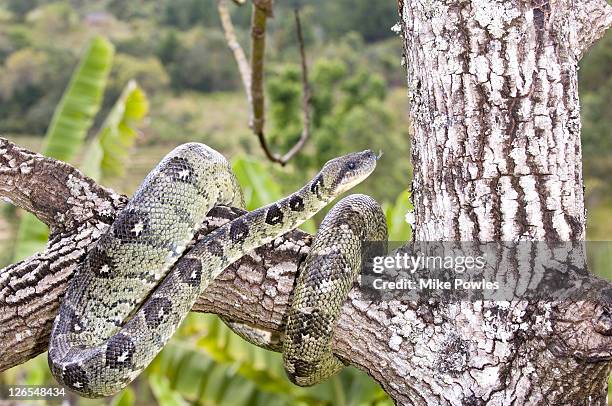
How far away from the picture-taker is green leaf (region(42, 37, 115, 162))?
7281mm

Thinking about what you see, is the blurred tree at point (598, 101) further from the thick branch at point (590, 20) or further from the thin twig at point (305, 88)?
the thick branch at point (590, 20)

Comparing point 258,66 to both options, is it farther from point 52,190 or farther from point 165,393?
point 165,393

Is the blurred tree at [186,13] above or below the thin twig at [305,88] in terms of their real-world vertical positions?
above

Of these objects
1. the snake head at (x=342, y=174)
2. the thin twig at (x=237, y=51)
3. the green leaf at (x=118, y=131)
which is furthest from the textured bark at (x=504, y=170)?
the green leaf at (x=118, y=131)

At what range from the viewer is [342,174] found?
271 cm

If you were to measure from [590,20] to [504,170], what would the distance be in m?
0.63

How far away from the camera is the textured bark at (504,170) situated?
1971 mm

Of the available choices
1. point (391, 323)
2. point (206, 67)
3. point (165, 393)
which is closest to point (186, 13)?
point (206, 67)

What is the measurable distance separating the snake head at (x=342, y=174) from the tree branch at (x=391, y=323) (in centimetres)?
26

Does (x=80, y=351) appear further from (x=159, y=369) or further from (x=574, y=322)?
(x=159, y=369)

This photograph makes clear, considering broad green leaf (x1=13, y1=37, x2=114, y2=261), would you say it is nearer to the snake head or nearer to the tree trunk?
the snake head

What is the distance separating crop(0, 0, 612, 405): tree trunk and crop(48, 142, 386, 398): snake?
11 cm

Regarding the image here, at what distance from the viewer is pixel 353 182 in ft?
8.95

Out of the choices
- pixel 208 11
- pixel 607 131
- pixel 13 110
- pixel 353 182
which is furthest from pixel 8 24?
pixel 353 182
